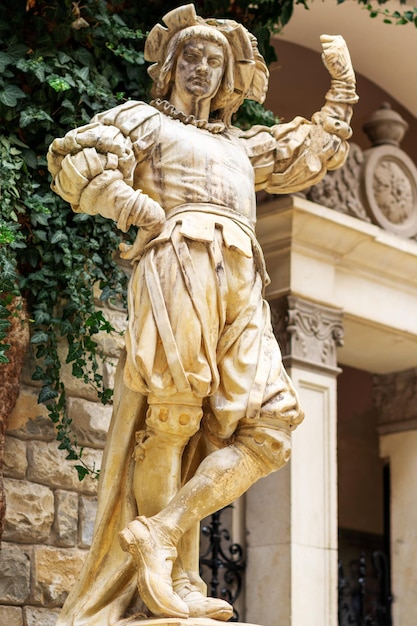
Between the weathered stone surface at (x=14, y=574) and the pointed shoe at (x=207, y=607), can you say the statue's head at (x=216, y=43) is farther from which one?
the weathered stone surface at (x=14, y=574)

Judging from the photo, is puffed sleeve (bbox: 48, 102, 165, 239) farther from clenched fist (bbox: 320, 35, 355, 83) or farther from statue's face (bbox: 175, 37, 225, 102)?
clenched fist (bbox: 320, 35, 355, 83)

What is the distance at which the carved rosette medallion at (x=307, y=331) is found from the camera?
250 inches

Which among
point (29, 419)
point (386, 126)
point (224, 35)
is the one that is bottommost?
point (29, 419)

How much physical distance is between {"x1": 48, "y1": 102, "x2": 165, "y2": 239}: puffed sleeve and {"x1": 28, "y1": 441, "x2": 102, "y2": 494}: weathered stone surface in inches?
58.5

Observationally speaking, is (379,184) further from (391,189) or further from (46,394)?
(46,394)

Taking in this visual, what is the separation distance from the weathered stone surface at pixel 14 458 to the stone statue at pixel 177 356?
3.84ft

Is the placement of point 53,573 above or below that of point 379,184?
below

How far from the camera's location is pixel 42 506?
195 inches

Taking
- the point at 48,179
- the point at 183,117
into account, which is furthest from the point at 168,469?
the point at 48,179

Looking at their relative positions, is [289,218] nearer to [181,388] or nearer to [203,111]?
[203,111]

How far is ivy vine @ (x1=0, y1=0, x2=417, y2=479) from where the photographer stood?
4.98 metres

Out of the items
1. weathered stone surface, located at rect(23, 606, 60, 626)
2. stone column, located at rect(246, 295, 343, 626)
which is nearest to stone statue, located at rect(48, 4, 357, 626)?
weathered stone surface, located at rect(23, 606, 60, 626)

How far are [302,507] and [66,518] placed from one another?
1485mm

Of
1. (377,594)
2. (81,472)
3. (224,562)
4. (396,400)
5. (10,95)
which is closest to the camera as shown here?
(81,472)
